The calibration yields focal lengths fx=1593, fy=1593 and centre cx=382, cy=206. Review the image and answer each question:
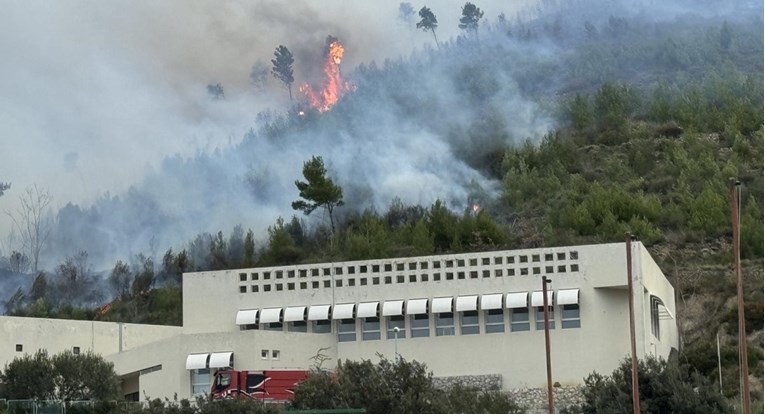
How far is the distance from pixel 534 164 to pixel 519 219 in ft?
36.5

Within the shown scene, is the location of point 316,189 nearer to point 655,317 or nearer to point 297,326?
point 297,326

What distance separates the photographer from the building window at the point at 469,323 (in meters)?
53.8

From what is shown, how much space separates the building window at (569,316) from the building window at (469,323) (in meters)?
2.89

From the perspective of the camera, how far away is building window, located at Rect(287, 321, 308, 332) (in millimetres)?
55656

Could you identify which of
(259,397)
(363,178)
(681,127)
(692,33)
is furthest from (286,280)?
(692,33)

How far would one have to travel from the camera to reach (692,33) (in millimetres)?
125625

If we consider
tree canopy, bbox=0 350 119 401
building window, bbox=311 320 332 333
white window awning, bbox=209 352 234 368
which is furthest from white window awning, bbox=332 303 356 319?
tree canopy, bbox=0 350 119 401

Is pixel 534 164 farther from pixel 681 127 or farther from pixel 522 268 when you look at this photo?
pixel 522 268

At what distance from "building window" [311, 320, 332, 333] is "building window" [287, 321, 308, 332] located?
0.30m

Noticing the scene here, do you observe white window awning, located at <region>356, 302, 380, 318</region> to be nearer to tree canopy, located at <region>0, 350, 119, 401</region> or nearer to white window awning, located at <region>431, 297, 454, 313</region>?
white window awning, located at <region>431, 297, 454, 313</region>

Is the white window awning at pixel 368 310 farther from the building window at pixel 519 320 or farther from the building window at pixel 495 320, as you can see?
the building window at pixel 519 320

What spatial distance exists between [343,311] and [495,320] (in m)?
5.28

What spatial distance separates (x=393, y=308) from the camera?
178 feet

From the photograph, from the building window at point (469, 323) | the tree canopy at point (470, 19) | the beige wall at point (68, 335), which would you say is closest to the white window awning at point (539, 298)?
the building window at point (469, 323)
